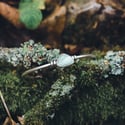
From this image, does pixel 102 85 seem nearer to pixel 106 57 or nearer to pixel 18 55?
pixel 106 57

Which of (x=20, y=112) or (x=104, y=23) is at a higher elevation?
(x=104, y=23)

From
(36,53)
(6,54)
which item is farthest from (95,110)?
(6,54)

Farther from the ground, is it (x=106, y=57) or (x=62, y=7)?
(x=62, y=7)

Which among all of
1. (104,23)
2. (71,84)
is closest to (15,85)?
(71,84)

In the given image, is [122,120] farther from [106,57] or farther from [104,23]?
[104,23]

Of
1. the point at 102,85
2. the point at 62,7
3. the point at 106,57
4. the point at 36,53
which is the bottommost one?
the point at 102,85

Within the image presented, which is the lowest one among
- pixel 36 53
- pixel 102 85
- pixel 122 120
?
pixel 122 120

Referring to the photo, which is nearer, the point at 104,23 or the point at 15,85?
the point at 15,85

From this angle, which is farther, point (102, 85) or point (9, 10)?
point (9, 10)
